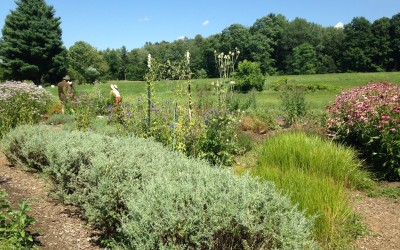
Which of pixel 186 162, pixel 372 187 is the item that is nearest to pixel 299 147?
pixel 372 187

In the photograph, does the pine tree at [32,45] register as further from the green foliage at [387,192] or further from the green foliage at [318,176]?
the green foliage at [387,192]

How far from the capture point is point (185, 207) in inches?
101

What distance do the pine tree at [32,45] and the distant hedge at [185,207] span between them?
38293 millimetres

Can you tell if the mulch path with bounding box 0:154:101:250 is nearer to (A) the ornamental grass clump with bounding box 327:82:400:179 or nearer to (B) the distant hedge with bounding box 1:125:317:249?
(B) the distant hedge with bounding box 1:125:317:249

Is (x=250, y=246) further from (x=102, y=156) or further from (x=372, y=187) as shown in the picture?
(x=372, y=187)

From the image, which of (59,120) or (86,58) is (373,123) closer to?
(59,120)

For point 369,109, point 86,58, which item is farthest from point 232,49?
point 369,109

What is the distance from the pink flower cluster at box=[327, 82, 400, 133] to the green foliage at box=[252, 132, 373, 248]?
31.1 inches

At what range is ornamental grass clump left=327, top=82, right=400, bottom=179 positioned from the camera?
5977mm

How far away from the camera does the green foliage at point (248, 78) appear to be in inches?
1214

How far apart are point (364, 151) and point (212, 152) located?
118 inches

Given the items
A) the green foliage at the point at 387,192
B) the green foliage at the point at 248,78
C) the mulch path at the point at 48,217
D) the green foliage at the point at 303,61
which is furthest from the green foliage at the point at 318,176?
the green foliage at the point at 303,61

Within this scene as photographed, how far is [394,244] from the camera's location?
3.80m

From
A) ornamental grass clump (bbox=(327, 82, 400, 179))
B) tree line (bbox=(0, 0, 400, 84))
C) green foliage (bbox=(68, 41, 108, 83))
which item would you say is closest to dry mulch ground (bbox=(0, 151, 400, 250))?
ornamental grass clump (bbox=(327, 82, 400, 179))
